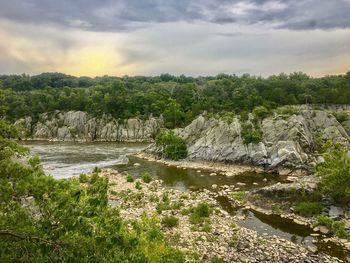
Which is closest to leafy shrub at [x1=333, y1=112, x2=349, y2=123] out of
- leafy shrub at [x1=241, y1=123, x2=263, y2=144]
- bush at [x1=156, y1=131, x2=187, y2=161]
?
leafy shrub at [x1=241, y1=123, x2=263, y2=144]

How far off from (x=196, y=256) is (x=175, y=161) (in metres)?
43.8

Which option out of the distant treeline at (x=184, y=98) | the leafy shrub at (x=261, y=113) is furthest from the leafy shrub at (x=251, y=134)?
the distant treeline at (x=184, y=98)

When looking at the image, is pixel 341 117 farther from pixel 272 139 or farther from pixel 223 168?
pixel 223 168

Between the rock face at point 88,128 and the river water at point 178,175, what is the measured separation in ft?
38.1

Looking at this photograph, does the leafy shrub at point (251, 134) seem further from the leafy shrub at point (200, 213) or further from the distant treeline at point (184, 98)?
the leafy shrub at point (200, 213)

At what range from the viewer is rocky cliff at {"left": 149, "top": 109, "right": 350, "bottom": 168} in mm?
62000

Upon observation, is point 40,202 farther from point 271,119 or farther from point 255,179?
point 271,119

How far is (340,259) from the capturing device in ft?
90.0

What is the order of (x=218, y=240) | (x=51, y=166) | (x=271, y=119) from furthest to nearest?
1. (x=271, y=119)
2. (x=51, y=166)
3. (x=218, y=240)

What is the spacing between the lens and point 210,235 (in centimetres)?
3105

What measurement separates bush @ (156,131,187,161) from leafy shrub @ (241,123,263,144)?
38.5 feet

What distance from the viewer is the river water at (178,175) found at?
3275 centimetres

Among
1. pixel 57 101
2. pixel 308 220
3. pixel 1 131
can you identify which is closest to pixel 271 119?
pixel 308 220

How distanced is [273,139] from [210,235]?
3802cm
